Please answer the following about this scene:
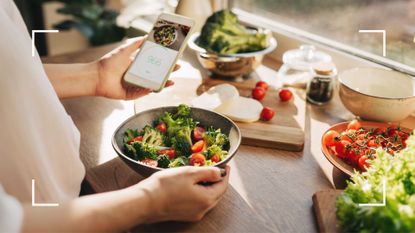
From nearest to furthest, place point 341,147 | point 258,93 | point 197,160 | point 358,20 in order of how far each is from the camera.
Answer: point 197,160 < point 341,147 < point 258,93 < point 358,20

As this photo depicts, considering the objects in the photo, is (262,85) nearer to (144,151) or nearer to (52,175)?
(144,151)

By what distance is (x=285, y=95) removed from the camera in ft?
4.64

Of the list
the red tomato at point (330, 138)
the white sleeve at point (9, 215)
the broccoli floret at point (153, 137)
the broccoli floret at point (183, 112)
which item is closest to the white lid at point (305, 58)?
the red tomato at point (330, 138)

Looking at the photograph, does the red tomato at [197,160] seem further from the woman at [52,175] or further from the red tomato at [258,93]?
the red tomato at [258,93]

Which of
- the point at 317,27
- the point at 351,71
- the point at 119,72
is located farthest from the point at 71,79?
the point at 317,27

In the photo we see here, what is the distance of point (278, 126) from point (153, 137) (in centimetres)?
40

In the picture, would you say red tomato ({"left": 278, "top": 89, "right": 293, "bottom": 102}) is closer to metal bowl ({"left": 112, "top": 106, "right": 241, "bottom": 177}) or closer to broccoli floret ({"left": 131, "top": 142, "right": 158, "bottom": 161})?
metal bowl ({"left": 112, "top": 106, "right": 241, "bottom": 177})

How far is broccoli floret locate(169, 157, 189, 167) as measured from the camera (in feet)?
3.22

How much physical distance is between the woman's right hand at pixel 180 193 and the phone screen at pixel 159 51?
0.34 metres

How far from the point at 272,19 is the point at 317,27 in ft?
0.78

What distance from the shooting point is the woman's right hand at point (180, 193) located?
849 millimetres

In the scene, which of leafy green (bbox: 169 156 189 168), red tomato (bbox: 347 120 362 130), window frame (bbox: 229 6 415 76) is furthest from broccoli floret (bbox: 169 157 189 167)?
window frame (bbox: 229 6 415 76)

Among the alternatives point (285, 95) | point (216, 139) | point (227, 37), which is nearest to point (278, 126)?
point (285, 95)

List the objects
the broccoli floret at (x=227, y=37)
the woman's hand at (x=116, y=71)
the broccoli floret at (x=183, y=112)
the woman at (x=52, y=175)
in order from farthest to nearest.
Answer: the broccoli floret at (x=227, y=37) < the woman's hand at (x=116, y=71) < the broccoli floret at (x=183, y=112) < the woman at (x=52, y=175)
